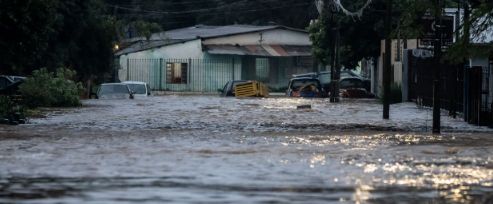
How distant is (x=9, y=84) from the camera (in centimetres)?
4081

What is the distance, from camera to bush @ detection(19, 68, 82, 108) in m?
37.6

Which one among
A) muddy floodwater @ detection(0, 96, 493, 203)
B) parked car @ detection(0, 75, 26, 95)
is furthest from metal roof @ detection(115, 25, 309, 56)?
muddy floodwater @ detection(0, 96, 493, 203)

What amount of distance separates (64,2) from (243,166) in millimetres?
34982

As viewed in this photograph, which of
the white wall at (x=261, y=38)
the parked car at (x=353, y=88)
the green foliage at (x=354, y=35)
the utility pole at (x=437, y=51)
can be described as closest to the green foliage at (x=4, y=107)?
the utility pole at (x=437, y=51)

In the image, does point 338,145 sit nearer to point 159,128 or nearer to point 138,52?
point 159,128

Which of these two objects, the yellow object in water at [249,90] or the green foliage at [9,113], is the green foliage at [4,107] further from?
the yellow object in water at [249,90]

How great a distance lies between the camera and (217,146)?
62.6 ft

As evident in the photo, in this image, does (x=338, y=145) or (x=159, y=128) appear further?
(x=159, y=128)

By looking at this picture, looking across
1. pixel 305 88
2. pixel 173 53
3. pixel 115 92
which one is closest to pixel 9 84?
pixel 115 92

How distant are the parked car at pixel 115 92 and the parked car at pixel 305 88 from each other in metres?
10.5

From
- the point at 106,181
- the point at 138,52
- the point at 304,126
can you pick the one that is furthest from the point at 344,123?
the point at 138,52

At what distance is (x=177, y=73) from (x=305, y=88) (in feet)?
67.5

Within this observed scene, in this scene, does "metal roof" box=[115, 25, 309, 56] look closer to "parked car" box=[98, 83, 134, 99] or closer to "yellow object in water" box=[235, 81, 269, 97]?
"yellow object in water" box=[235, 81, 269, 97]

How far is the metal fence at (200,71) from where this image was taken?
7319cm
